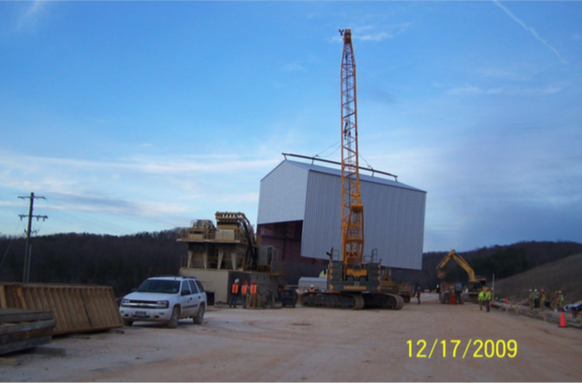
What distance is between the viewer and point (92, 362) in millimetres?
10156

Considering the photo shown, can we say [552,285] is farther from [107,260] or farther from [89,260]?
[89,260]

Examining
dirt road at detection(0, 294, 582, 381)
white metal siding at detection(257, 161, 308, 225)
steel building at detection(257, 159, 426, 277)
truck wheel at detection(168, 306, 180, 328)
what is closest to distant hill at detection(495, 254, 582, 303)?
steel building at detection(257, 159, 426, 277)

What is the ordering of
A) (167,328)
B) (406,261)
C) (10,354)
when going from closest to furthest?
(10,354) < (167,328) < (406,261)

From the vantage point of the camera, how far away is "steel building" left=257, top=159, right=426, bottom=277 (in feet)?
186

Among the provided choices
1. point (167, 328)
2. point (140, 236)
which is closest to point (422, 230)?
point (167, 328)

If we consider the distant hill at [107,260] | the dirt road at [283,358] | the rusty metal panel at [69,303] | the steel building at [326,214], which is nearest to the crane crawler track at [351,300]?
the steel building at [326,214]

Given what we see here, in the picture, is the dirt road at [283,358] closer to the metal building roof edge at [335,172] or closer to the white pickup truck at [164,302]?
the white pickup truck at [164,302]

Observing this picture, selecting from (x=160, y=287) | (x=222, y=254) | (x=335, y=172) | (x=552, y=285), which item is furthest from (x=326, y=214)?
(x=160, y=287)

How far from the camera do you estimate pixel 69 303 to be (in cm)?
1386

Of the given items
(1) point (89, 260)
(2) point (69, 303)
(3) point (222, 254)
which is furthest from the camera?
(1) point (89, 260)

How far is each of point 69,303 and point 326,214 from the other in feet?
146

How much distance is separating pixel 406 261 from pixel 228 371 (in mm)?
57696

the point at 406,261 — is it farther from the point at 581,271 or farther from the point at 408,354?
the point at 408,354
